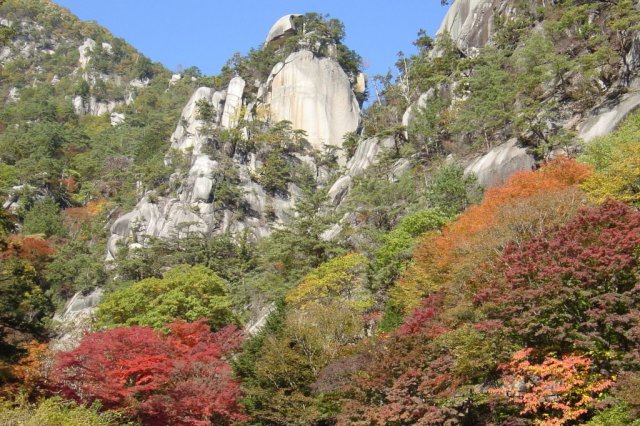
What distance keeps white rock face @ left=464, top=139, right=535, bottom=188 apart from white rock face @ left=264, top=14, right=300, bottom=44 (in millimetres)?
42794

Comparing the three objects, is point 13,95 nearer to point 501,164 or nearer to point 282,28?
point 282,28

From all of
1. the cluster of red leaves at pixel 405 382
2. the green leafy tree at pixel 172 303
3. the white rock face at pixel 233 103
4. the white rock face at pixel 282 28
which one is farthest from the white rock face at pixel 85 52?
the cluster of red leaves at pixel 405 382

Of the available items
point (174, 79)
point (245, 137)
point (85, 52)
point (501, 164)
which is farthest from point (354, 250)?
point (85, 52)

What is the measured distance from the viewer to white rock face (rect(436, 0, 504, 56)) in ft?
164

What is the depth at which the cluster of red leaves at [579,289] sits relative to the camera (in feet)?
42.1

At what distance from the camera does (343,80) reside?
67.8 m

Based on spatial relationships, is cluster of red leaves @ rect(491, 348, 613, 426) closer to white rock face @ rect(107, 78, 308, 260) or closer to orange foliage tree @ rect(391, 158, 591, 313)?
orange foliage tree @ rect(391, 158, 591, 313)

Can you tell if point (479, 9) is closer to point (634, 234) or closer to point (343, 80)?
point (343, 80)

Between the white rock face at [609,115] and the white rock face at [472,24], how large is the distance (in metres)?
21.0

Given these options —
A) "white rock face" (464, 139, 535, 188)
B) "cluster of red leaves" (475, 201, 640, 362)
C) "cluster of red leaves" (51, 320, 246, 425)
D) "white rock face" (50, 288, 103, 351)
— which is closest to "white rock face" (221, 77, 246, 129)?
"white rock face" (50, 288, 103, 351)

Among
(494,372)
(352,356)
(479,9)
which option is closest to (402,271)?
(352,356)

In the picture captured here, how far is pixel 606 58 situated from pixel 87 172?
179 feet

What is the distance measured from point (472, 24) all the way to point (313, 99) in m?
19.7

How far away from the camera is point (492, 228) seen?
61.7 feet
